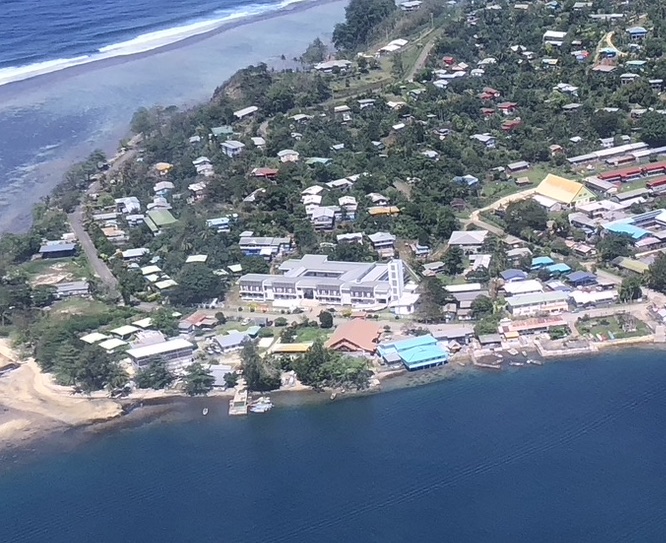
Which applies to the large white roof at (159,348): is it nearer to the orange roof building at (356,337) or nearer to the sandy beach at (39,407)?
the sandy beach at (39,407)

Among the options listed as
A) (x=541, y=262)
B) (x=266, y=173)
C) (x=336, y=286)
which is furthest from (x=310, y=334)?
(x=266, y=173)

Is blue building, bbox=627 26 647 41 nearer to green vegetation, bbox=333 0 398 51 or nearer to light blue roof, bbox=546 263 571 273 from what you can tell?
green vegetation, bbox=333 0 398 51

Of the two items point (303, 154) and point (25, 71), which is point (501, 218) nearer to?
point (303, 154)

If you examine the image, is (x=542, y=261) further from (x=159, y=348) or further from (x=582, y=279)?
(x=159, y=348)

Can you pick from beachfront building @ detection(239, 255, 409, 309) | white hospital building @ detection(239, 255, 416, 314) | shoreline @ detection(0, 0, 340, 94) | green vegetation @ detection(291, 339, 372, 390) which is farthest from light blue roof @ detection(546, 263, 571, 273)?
shoreline @ detection(0, 0, 340, 94)

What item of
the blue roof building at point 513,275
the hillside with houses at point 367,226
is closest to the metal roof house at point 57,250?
the hillside with houses at point 367,226
